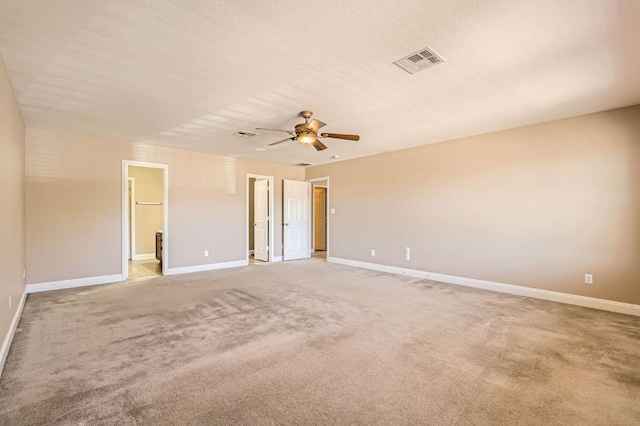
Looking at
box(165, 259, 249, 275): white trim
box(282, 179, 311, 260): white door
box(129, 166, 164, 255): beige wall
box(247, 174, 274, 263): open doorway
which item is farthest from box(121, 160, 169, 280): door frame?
box(282, 179, 311, 260): white door

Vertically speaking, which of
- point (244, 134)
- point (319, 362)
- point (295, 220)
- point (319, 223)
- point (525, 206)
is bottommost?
point (319, 362)

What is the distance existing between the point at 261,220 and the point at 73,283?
13.4 ft

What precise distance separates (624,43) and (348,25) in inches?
87.3

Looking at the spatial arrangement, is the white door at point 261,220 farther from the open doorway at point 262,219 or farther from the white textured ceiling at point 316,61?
the white textured ceiling at point 316,61

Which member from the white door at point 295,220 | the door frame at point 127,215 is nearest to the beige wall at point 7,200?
the door frame at point 127,215

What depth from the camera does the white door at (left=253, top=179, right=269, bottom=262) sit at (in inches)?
308

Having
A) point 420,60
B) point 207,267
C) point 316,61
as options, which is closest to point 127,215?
point 207,267

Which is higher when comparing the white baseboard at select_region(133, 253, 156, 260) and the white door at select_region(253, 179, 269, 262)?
the white door at select_region(253, 179, 269, 262)

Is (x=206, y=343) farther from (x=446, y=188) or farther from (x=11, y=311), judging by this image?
(x=446, y=188)

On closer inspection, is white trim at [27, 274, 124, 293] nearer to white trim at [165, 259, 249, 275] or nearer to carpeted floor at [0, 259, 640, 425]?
carpeted floor at [0, 259, 640, 425]

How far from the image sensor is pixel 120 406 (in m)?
1.89

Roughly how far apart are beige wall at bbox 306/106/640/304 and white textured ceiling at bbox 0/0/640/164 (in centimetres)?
48

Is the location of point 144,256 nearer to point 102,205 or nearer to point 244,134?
point 102,205

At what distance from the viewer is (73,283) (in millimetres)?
5000
